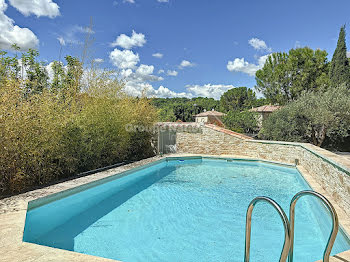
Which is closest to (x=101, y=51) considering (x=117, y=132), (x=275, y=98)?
(x=117, y=132)

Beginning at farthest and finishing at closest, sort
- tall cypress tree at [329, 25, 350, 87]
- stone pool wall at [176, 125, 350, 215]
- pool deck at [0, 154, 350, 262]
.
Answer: tall cypress tree at [329, 25, 350, 87] → stone pool wall at [176, 125, 350, 215] → pool deck at [0, 154, 350, 262]

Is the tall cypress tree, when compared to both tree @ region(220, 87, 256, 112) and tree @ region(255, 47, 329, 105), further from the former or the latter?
tree @ region(220, 87, 256, 112)

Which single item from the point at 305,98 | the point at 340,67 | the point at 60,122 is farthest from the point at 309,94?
the point at 60,122

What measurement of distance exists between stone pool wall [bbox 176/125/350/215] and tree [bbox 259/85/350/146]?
1.56 metres

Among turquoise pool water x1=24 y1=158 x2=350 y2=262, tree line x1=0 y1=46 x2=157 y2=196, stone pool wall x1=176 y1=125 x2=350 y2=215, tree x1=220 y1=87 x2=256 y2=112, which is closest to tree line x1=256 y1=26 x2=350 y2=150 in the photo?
stone pool wall x1=176 y1=125 x2=350 y2=215

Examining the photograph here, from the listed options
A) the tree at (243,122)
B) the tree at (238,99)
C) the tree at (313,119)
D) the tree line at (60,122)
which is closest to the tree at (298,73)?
the tree at (243,122)

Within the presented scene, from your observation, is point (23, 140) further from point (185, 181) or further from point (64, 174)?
point (185, 181)

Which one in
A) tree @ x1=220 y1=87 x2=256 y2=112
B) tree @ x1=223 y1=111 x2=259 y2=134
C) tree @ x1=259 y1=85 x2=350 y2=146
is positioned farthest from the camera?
tree @ x1=220 y1=87 x2=256 y2=112

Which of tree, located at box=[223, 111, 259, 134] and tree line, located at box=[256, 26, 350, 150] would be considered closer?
tree line, located at box=[256, 26, 350, 150]

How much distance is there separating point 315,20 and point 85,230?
13.4 metres

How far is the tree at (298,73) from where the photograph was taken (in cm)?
1595

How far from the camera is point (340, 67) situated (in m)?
15.5

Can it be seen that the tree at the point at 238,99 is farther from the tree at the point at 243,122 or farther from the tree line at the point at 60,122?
the tree line at the point at 60,122

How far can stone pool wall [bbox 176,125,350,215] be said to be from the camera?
171 inches
